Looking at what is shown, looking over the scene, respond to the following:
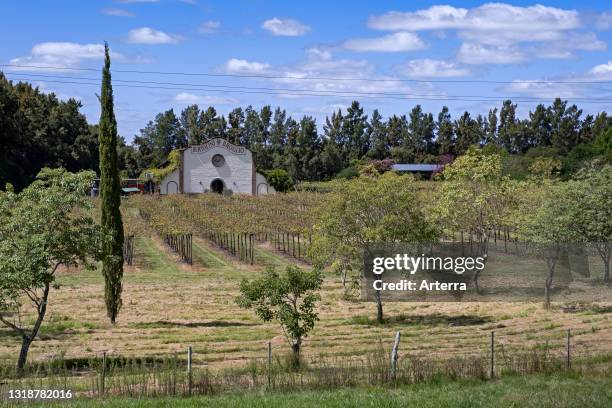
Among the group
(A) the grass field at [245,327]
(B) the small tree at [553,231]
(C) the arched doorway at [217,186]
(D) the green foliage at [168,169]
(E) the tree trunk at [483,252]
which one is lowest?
(A) the grass field at [245,327]

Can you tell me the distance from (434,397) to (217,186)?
69.3m

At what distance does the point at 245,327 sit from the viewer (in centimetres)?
2405

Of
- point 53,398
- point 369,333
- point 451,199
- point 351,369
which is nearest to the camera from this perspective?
point 53,398

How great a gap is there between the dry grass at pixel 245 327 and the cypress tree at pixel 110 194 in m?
0.95

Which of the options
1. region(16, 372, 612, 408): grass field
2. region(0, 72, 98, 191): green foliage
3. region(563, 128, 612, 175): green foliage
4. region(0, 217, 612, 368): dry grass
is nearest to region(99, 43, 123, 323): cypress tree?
region(0, 217, 612, 368): dry grass

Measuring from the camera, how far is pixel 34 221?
17.9 metres

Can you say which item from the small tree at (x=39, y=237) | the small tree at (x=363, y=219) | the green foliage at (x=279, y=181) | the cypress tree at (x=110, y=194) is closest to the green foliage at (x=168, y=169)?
the green foliage at (x=279, y=181)

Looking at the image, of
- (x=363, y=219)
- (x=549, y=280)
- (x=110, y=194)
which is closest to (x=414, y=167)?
(x=549, y=280)

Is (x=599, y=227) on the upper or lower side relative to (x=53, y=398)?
upper

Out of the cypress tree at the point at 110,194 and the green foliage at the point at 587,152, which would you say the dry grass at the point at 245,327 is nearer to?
the cypress tree at the point at 110,194

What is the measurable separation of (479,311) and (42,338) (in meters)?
13.6

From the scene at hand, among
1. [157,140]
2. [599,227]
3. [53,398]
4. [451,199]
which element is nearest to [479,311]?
[599,227]

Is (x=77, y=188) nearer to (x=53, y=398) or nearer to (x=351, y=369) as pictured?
(x=53, y=398)

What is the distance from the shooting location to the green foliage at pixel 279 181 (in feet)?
275
